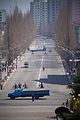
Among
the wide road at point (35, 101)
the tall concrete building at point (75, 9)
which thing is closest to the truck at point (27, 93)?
the wide road at point (35, 101)

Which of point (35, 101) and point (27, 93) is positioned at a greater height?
point (27, 93)

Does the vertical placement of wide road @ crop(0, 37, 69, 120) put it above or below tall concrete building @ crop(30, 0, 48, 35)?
below

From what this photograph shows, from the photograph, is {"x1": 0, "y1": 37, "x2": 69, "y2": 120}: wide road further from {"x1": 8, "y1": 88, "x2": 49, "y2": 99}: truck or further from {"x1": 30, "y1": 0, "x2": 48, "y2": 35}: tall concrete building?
{"x1": 30, "y1": 0, "x2": 48, "y2": 35}: tall concrete building

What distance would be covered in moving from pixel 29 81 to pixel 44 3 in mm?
116254

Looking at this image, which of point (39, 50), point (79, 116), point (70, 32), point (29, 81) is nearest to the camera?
point (79, 116)

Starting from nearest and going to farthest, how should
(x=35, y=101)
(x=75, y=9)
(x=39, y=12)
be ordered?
(x=35, y=101)
(x=75, y=9)
(x=39, y=12)

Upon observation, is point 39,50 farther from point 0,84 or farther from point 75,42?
point 0,84

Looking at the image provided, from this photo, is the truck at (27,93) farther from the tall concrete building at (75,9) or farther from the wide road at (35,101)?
the tall concrete building at (75,9)

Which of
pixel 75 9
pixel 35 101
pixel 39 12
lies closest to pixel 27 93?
pixel 35 101

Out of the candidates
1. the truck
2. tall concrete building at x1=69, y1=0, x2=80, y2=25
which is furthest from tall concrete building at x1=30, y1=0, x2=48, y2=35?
the truck

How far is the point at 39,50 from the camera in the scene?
68.4 metres

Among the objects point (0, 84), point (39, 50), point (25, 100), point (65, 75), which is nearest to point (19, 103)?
point (25, 100)

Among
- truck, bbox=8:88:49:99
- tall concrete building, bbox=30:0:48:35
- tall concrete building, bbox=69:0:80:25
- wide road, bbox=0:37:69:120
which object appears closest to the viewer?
wide road, bbox=0:37:69:120

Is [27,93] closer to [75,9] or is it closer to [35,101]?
[35,101]
